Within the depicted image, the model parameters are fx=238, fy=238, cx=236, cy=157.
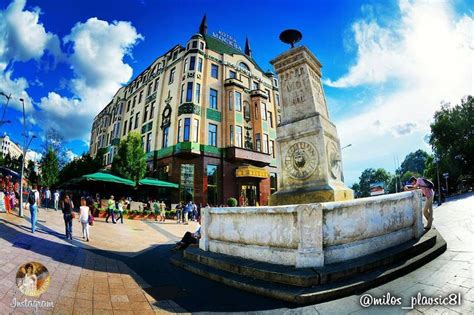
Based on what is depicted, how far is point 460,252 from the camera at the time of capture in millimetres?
4625

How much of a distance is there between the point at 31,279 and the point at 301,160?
224 inches

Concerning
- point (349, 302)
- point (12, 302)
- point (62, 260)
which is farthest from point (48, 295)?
point (349, 302)

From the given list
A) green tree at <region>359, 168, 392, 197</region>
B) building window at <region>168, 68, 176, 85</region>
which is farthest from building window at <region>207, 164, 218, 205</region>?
green tree at <region>359, 168, 392, 197</region>

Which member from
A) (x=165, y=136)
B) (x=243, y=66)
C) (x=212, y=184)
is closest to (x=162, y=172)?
(x=165, y=136)

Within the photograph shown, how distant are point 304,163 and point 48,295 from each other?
5834mm

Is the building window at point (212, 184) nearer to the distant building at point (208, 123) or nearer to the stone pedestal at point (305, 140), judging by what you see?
the distant building at point (208, 123)

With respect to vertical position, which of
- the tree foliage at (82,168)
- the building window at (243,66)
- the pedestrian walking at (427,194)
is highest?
the building window at (243,66)


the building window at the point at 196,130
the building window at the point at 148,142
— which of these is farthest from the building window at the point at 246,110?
the building window at the point at 148,142

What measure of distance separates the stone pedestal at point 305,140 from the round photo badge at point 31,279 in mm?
4977

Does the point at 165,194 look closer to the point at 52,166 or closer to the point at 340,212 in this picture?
the point at 52,166

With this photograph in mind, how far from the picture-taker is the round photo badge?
294 cm

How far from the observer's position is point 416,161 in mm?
94188

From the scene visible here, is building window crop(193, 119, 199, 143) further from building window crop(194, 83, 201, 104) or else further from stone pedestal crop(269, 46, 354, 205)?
stone pedestal crop(269, 46, 354, 205)

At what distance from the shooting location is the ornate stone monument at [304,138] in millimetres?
5977
